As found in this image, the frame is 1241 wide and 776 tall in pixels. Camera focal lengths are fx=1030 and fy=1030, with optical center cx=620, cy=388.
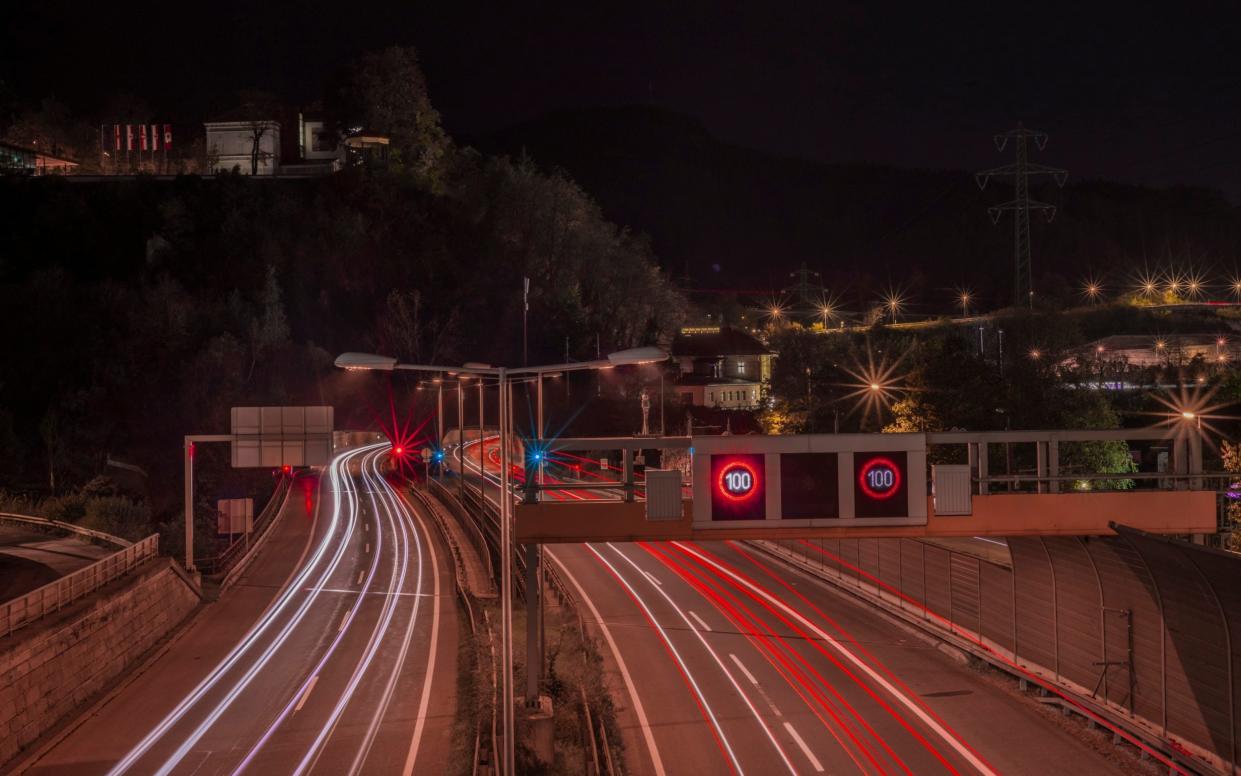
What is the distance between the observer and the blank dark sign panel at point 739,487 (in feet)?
56.5

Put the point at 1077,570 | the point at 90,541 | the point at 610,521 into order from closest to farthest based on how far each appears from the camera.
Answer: the point at 610,521, the point at 1077,570, the point at 90,541

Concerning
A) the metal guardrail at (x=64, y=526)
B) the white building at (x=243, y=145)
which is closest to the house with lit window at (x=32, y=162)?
the white building at (x=243, y=145)

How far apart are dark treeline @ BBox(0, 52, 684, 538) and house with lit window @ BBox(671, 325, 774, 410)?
11.4 ft

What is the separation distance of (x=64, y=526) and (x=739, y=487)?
25.9 metres

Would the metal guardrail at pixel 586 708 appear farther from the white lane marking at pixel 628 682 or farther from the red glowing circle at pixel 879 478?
the red glowing circle at pixel 879 478

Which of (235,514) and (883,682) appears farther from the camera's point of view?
(235,514)

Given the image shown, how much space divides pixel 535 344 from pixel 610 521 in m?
62.9

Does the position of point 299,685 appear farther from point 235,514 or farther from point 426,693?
point 235,514

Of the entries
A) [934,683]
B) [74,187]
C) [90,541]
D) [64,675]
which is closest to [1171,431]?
[934,683]

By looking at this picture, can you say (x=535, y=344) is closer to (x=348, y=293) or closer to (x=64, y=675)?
(x=348, y=293)

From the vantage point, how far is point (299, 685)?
70.6 ft

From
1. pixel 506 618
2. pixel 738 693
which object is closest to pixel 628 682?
pixel 738 693

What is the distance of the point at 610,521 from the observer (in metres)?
17.2

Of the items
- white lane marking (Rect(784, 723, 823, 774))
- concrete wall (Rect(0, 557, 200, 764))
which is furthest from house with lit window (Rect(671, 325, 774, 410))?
white lane marking (Rect(784, 723, 823, 774))
